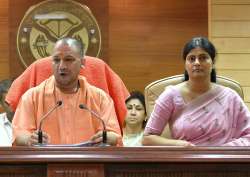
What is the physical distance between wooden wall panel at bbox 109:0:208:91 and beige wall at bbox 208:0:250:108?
0.13 metres

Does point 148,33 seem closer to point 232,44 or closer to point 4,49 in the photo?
point 232,44

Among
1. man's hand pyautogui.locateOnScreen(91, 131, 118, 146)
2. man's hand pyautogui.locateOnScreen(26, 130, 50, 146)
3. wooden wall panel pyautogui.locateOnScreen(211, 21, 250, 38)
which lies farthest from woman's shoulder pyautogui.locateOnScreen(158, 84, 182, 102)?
wooden wall panel pyautogui.locateOnScreen(211, 21, 250, 38)

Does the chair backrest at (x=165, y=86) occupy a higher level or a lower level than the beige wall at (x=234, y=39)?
lower

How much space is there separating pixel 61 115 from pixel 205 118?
0.66 metres

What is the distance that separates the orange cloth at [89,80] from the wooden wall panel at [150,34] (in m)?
1.44

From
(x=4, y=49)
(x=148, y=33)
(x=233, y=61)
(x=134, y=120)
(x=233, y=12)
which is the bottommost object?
(x=134, y=120)

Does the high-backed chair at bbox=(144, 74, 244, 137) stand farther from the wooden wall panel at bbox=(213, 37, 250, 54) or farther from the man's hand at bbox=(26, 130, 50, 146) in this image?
the wooden wall panel at bbox=(213, 37, 250, 54)

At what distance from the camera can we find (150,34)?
446cm

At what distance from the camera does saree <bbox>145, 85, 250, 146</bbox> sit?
8.45 feet

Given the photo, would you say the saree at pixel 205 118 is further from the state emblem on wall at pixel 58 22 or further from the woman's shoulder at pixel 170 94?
the state emblem on wall at pixel 58 22

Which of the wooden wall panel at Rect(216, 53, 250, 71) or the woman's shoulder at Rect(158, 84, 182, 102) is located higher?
the wooden wall panel at Rect(216, 53, 250, 71)

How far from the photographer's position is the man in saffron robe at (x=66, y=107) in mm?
2580

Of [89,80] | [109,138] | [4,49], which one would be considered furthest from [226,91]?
[4,49]

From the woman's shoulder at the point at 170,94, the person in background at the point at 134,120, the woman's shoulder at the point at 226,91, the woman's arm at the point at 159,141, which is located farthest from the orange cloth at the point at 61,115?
the person in background at the point at 134,120
